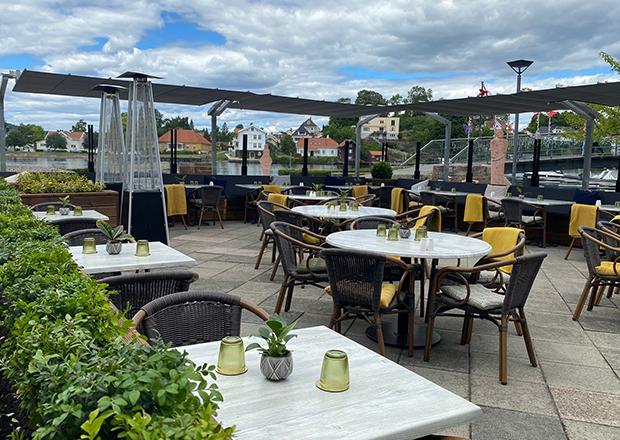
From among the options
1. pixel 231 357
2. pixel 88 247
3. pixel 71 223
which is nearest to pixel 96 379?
pixel 231 357

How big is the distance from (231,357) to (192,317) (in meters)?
0.64

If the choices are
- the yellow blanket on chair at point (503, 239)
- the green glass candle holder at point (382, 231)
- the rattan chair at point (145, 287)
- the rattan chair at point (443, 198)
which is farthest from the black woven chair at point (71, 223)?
the rattan chair at point (443, 198)

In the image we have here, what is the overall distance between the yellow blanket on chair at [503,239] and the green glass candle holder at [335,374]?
9.08 ft

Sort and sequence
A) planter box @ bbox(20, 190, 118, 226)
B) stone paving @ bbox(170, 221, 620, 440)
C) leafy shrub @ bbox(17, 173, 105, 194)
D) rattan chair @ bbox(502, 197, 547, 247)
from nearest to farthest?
stone paving @ bbox(170, 221, 620, 440)
planter box @ bbox(20, 190, 118, 226)
leafy shrub @ bbox(17, 173, 105, 194)
rattan chair @ bbox(502, 197, 547, 247)

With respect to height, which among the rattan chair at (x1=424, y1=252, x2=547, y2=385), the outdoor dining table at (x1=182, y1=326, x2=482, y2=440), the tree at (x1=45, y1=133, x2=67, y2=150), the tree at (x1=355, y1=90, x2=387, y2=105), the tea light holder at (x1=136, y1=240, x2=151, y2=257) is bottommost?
the rattan chair at (x1=424, y1=252, x2=547, y2=385)

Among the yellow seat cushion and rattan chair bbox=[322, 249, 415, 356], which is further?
the yellow seat cushion

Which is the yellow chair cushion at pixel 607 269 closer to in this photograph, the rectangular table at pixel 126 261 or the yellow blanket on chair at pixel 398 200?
the rectangular table at pixel 126 261

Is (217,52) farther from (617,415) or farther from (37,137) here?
(617,415)

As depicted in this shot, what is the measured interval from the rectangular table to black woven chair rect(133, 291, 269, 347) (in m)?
0.95

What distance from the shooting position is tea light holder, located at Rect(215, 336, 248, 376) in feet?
4.75

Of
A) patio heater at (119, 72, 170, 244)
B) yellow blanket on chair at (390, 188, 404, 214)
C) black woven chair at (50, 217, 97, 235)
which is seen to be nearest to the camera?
black woven chair at (50, 217, 97, 235)

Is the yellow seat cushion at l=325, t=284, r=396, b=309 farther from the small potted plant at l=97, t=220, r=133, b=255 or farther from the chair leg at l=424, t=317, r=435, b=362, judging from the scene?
the small potted plant at l=97, t=220, r=133, b=255

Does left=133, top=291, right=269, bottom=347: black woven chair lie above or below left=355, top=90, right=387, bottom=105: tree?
below

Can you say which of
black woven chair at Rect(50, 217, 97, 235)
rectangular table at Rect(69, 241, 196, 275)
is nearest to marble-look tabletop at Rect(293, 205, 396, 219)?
black woven chair at Rect(50, 217, 97, 235)
